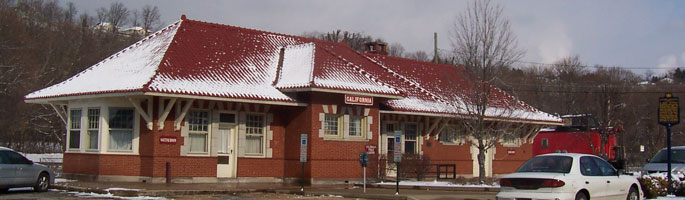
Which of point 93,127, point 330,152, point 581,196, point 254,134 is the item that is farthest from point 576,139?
point 581,196

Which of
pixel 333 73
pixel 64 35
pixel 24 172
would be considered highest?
pixel 64 35

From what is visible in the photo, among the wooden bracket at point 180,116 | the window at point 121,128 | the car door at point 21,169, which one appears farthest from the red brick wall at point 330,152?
the car door at point 21,169

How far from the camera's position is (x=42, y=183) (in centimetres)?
1984

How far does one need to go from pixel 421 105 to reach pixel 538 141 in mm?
18316

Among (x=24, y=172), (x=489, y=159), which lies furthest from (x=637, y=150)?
(x=24, y=172)

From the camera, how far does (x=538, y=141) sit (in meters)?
45.0

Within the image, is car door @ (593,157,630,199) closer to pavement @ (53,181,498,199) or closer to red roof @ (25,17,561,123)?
pavement @ (53,181,498,199)

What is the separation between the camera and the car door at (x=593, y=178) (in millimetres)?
14938

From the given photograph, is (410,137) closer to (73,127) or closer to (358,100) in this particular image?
(358,100)

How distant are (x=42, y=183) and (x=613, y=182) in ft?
48.0

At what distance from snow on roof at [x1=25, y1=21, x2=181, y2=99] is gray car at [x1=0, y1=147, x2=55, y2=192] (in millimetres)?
3294

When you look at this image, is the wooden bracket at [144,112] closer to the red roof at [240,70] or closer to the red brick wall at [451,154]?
the red roof at [240,70]

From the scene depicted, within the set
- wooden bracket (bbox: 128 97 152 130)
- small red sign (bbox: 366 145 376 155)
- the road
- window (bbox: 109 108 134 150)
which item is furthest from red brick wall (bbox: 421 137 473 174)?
window (bbox: 109 108 134 150)

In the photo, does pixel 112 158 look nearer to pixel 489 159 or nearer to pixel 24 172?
pixel 24 172
